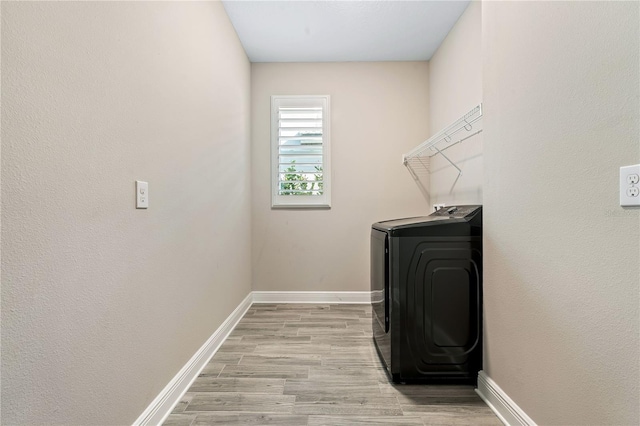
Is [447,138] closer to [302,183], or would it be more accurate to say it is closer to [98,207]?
[302,183]

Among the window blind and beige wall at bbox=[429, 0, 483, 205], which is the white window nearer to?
the window blind

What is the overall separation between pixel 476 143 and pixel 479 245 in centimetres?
92

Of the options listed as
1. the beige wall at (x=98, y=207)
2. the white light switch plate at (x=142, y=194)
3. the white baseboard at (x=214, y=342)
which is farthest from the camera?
the white baseboard at (x=214, y=342)

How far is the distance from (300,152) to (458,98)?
5.03 ft

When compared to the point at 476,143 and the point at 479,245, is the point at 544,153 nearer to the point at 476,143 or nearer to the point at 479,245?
the point at 479,245

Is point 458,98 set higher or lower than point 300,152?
higher

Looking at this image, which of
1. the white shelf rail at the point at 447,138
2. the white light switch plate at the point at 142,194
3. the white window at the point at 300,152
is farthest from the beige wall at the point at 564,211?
the white window at the point at 300,152

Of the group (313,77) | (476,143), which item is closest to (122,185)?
(476,143)

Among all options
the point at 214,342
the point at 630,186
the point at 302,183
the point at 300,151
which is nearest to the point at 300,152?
the point at 300,151

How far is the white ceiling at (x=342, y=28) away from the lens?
230cm

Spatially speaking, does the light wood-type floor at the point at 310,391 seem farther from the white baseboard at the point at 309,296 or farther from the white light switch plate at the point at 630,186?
the white light switch plate at the point at 630,186

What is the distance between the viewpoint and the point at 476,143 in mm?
2180

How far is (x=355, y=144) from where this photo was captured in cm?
315

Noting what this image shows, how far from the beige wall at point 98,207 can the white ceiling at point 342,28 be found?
91 centimetres
